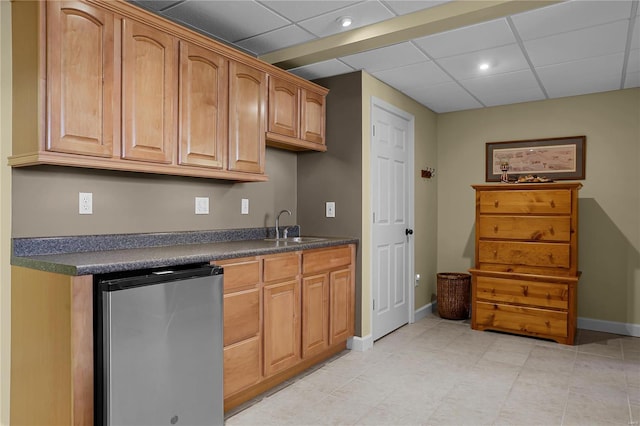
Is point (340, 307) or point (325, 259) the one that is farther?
point (340, 307)

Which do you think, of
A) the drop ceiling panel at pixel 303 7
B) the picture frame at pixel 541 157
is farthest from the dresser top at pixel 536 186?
the drop ceiling panel at pixel 303 7

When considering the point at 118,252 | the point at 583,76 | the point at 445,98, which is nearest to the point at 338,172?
the point at 445,98

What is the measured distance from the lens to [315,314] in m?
3.16

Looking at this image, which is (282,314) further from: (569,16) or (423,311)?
(569,16)

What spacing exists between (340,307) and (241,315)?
1.12 m

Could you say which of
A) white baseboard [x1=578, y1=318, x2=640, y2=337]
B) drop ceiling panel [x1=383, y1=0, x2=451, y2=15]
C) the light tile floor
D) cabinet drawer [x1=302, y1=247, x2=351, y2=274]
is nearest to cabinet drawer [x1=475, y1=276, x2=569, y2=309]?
the light tile floor

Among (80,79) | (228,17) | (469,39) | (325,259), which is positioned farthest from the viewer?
(325,259)

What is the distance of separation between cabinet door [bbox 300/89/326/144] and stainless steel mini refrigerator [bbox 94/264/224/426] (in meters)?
1.69

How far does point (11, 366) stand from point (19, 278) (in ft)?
1.49

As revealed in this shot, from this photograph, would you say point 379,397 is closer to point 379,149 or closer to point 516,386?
point 516,386

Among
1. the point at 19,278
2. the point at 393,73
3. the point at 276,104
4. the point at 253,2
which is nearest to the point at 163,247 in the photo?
the point at 19,278

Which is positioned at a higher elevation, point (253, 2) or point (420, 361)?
point (253, 2)

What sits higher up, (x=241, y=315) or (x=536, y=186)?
(x=536, y=186)

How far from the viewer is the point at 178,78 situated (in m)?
2.53
